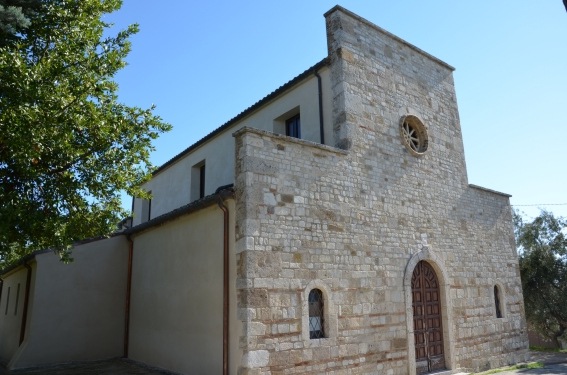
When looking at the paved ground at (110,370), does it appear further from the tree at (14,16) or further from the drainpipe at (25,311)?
the tree at (14,16)

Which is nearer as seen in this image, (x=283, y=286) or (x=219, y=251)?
(x=283, y=286)

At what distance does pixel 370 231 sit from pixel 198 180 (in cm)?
739

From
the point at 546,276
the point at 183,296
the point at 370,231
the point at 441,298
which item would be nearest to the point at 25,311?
the point at 183,296

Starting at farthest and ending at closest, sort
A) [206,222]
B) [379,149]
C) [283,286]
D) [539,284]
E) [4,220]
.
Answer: [539,284] < [379,149] < [206,222] < [283,286] < [4,220]

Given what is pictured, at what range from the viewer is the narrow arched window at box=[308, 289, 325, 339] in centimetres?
844

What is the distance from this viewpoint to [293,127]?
11.6 metres

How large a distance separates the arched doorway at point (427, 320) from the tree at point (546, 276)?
8.11 meters

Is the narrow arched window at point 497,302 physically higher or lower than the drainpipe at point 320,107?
lower

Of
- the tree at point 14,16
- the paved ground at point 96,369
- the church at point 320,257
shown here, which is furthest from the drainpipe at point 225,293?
the tree at point 14,16

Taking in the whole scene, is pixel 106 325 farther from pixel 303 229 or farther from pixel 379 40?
pixel 379 40

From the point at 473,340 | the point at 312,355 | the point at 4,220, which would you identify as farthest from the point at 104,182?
the point at 473,340

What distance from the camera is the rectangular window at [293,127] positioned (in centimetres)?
1142

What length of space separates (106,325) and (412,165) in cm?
940

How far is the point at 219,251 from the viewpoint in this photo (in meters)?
8.80
